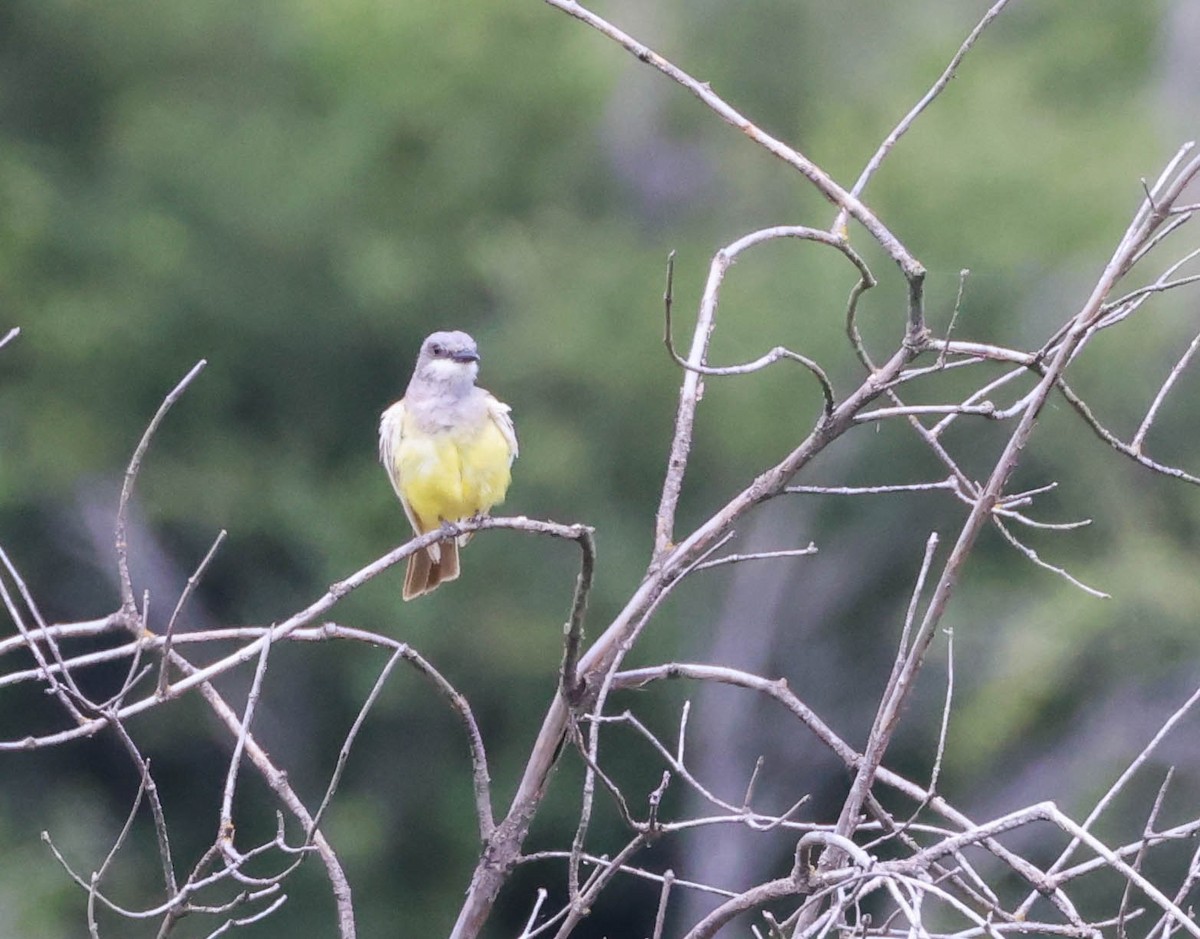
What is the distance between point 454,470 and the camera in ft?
15.7

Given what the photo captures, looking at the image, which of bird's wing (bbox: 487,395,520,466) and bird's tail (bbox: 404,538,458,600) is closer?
bird's wing (bbox: 487,395,520,466)

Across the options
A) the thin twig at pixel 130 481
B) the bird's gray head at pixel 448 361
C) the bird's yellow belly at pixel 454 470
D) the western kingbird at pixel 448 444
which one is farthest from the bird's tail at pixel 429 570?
the thin twig at pixel 130 481

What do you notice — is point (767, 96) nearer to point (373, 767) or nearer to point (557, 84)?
point (557, 84)

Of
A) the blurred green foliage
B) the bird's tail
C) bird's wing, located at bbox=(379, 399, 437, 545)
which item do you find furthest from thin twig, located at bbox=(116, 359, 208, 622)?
the blurred green foliage

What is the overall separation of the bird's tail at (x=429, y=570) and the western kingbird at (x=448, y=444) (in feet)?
0.14

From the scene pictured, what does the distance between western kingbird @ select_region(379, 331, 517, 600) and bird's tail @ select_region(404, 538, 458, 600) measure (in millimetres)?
43

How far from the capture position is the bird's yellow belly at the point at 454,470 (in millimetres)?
4805

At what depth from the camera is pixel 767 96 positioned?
1580 cm

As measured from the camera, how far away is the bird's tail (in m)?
5.20

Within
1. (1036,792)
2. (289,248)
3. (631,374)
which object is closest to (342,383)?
(289,248)

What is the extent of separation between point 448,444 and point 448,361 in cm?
29

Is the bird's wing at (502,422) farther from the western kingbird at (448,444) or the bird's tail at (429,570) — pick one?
the bird's tail at (429,570)

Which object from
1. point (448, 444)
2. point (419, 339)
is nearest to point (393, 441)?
point (448, 444)

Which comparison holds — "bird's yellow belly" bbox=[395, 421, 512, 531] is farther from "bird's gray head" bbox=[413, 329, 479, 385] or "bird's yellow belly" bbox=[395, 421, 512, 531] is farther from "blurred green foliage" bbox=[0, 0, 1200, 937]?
"blurred green foliage" bbox=[0, 0, 1200, 937]
